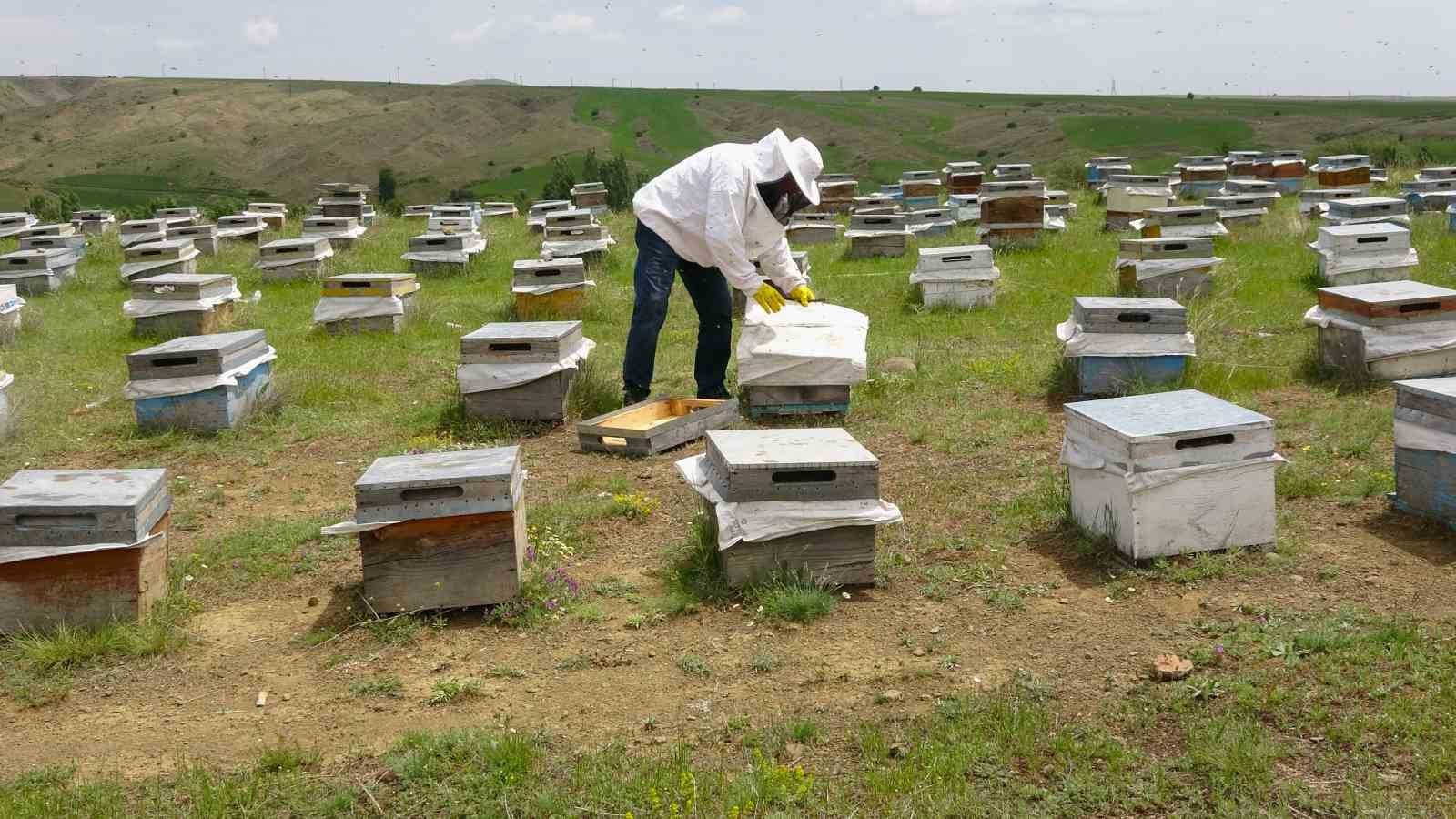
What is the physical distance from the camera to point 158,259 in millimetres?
14008

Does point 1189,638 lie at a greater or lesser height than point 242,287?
lesser

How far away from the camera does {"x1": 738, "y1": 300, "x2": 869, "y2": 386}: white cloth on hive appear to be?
24.3 feet

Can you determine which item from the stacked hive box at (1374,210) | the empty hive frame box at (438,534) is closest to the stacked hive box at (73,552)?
the empty hive frame box at (438,534)

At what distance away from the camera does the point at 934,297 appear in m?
11.2

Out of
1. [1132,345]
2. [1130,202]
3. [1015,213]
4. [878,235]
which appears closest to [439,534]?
[1132,345]

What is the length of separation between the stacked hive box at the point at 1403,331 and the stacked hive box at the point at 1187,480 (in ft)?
9.27

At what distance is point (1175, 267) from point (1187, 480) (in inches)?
238

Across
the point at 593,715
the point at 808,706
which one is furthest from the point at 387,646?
the point at 808,706

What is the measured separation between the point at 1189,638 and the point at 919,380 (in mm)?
4343

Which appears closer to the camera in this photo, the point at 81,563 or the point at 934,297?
the point at 81,563

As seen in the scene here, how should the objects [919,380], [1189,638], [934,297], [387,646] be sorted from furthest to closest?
[934,297] < [919,380] < [387,646] < [1189,638]

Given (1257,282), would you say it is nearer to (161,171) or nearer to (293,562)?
(293,562)

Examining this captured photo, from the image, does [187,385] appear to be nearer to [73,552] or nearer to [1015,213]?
[73,552]

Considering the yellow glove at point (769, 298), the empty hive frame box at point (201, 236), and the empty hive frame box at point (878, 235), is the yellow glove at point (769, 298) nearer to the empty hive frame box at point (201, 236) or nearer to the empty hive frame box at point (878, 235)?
the empty hive frame box at point (878, 235)
